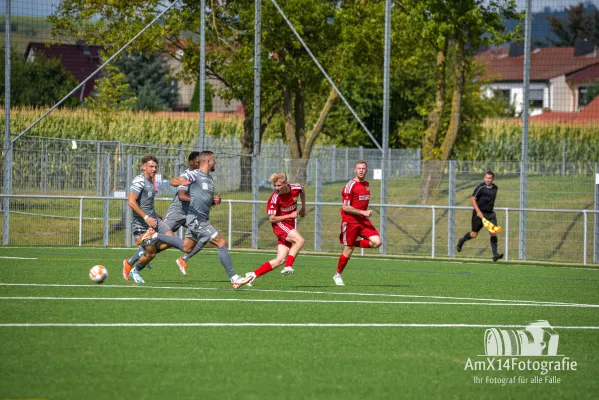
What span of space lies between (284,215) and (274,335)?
230 inches

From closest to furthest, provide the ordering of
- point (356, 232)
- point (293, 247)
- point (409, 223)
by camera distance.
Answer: point (293, 247)
point (356, 232)
point (409, 223)

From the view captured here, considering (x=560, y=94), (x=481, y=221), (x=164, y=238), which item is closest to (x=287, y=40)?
(x=481, y=221)

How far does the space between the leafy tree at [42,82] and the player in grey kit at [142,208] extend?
50.6 metres

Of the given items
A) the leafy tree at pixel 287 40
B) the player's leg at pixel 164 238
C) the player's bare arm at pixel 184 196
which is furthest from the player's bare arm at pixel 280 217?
the leafy tree at pixel 287 40

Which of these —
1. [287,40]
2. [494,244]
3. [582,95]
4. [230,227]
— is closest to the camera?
[494,244]

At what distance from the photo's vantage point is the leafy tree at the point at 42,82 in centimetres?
Answer: 6625

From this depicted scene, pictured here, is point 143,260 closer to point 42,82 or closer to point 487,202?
point 487,202

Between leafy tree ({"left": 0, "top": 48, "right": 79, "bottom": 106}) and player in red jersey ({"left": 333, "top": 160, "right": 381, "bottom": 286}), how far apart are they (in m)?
51.4

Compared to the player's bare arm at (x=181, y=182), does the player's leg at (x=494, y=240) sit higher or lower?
lower

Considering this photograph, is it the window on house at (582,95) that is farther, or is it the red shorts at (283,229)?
the window on house at (582,95)

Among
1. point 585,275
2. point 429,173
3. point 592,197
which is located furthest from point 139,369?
point 592,197

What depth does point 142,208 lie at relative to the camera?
1639 cm

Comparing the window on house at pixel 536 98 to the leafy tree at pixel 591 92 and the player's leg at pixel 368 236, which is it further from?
the player's leg at pixel 368 236

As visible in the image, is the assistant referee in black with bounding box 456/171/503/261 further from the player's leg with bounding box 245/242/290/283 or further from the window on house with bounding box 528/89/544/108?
the window on house with bounding box 528/89/544/108
